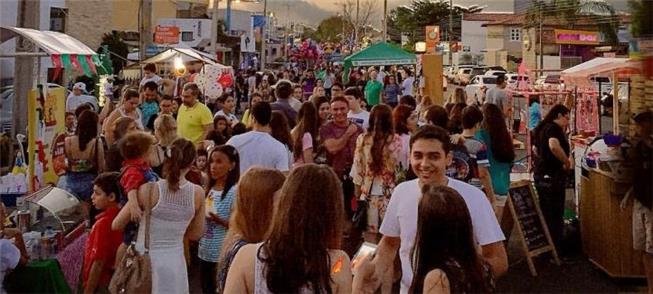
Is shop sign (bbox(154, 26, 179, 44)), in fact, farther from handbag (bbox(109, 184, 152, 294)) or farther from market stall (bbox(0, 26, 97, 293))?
handbag (bbox(109, 184, 152, 294))

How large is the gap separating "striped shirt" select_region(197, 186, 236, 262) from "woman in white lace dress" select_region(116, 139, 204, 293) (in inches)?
12.1

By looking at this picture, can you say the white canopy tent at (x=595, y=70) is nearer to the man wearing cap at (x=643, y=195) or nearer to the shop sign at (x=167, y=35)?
the man wearing cap at (x=643, y=195)

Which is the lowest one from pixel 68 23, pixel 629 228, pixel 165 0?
pixel 629 228

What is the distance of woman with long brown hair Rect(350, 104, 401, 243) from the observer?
19.0 feet

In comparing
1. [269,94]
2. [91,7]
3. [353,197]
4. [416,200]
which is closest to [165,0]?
[91,7]

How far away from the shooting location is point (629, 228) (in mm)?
6367

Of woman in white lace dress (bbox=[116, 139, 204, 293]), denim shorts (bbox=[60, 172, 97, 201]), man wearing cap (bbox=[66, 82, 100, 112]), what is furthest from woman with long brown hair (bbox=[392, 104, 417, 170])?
man wearing cap (bbox=[66, 82, 100, 112])

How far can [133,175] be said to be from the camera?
15.3ft

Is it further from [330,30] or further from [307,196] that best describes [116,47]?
[330,30]

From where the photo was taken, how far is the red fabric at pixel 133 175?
4594 mm

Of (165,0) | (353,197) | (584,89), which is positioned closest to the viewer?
(353,197)

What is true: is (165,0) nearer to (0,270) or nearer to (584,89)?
(584,89)

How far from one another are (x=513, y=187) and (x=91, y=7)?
31.5 metres

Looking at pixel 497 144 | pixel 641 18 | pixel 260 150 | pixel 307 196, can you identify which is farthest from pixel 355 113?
pixel 307 196
